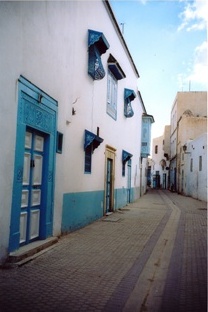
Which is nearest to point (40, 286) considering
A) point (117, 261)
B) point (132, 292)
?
point (132, 292)

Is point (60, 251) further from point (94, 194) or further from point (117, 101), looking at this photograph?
point (117, 101)

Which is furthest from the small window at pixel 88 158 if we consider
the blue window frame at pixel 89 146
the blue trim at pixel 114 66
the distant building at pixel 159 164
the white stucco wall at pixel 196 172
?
the distant building at pixel 159 164

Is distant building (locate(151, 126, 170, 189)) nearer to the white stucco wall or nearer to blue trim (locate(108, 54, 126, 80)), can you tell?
the white stucco wall

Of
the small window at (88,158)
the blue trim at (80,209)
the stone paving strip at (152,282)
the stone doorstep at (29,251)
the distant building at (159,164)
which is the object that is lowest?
the stone paving strip at (152,282)

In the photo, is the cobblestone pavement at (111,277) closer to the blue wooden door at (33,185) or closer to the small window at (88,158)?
the blue wooden door at (33,185)

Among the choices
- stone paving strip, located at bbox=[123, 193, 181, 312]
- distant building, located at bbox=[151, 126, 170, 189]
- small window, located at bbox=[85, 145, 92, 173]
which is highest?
distant building, located at bbox=[151, 126, 170, 189]

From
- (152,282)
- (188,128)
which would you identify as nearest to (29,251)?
(152,282)

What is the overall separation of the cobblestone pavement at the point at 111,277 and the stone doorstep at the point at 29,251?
14 centimetres

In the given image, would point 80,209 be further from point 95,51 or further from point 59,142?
point 95,51

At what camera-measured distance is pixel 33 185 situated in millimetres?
6172

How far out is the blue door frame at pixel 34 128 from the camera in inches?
206

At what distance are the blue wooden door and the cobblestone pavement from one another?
571 mm

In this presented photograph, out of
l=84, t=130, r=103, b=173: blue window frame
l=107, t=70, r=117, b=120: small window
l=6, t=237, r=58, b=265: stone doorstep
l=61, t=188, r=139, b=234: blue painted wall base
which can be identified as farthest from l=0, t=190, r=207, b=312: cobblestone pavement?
l=107, t=70, r=117, b=120: small window

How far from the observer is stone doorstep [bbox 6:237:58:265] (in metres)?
5.00
